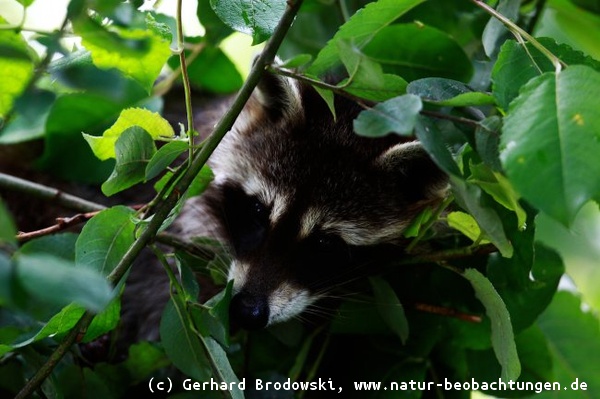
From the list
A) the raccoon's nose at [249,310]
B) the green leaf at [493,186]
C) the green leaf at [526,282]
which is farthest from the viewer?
the raccoon's nose at [249,310]

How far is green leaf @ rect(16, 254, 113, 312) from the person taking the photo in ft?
4.06

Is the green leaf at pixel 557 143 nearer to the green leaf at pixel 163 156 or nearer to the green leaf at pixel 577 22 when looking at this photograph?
the green leaf at pixel 163 156

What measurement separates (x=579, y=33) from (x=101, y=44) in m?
2.46

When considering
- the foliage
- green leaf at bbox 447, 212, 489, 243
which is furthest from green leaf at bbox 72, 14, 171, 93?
green leaf at bbox 447, 212, 489, 243

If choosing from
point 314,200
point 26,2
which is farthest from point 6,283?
point 314,200

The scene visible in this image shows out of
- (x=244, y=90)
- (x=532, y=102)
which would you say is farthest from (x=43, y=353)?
(x=532, y=102)

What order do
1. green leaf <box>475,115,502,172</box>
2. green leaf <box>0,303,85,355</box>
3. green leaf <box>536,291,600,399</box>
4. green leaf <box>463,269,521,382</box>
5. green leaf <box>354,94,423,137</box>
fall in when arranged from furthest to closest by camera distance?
1. green leaf <box>536,291,600,399</box>
2. green leaf <box>463,269,521,382</box>
3. green leaf <box>0,303,85,355</box>
4. green leaf <box>475,115,502,172</box>
5. green leaf <box>354,94,423,137</box>

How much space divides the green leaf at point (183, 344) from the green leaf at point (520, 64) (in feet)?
3.43

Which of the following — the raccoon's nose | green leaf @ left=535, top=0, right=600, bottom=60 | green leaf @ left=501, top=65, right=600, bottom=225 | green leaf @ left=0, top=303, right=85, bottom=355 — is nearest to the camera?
green leaf @ left=501, top=65, right=600, bottom=225

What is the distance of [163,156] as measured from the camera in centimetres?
219

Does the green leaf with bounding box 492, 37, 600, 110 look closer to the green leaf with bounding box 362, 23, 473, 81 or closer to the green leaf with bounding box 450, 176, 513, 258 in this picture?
the green leaf with bounding box 450, 176, 513, 258

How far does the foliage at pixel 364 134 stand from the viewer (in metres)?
1.64

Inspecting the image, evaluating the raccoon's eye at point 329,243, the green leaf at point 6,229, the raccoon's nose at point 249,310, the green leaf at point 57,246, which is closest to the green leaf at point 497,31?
the raccoon's eye at point 329,243

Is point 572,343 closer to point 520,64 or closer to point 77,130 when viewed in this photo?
point 520,64
